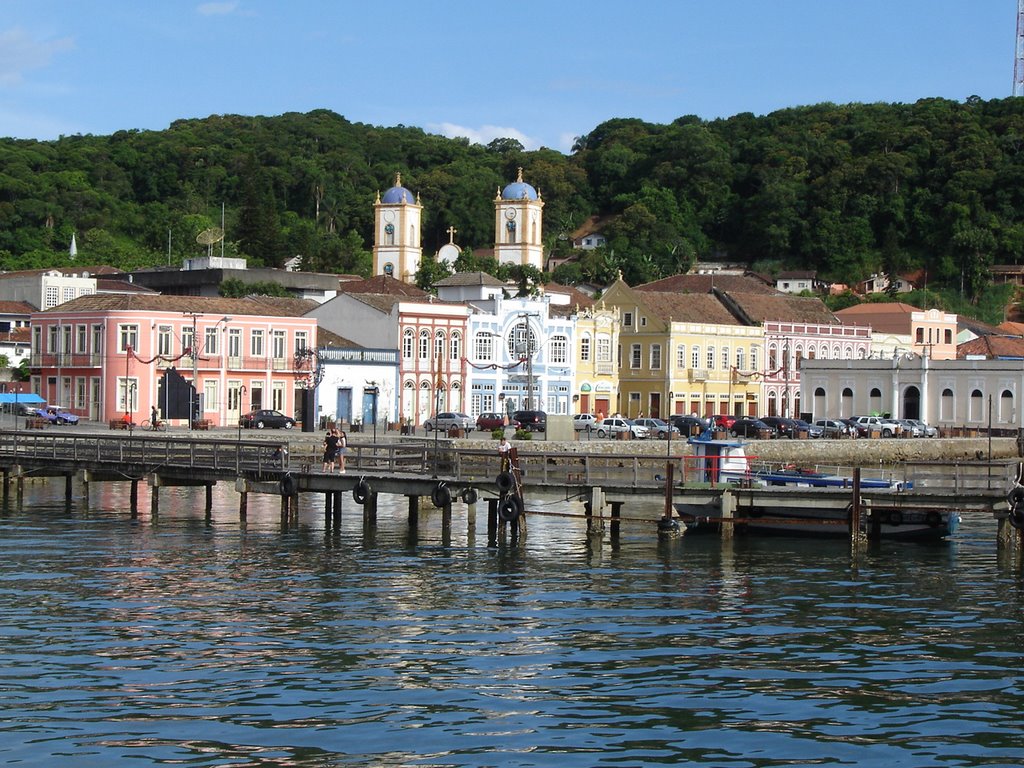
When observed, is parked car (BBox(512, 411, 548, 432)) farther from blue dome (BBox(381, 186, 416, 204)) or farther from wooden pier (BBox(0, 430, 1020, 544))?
blue dome (BBox(381, 186, 416, 204))

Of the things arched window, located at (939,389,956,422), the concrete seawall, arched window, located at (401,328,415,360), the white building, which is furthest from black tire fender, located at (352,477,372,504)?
arched window, located at (939,389,956,422)

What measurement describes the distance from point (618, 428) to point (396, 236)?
66.3 meters

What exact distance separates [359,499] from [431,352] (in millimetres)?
41153

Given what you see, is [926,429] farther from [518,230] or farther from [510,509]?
[518,230]

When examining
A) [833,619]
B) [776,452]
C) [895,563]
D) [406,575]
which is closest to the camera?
[833,619]

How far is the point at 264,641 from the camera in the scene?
2597cm

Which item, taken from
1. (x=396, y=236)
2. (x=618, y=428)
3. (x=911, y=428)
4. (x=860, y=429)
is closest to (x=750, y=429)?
(x=860, y=429)

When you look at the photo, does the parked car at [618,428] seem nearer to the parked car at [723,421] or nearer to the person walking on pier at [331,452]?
the parked car at [723,421]

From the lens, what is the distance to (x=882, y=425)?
85562 millimetres

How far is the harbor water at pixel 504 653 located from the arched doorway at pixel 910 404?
177 feet

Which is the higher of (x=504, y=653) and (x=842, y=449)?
(x=842, y=449)

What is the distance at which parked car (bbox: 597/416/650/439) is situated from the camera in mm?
77812

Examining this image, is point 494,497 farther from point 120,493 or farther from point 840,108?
point 840,108

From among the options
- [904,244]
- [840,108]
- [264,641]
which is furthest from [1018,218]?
[264,641]
